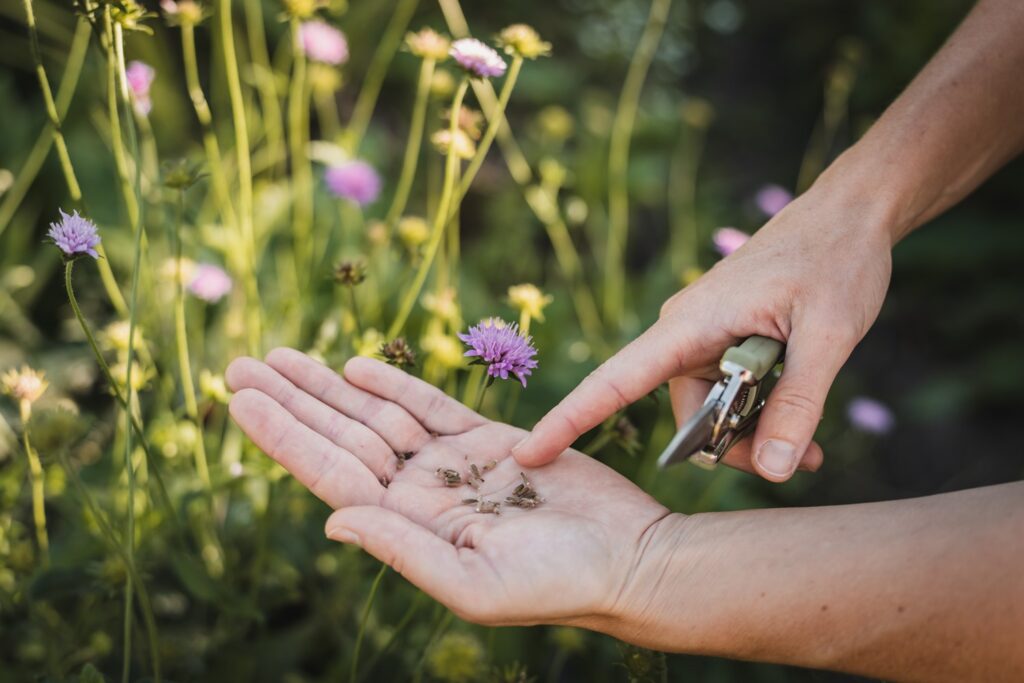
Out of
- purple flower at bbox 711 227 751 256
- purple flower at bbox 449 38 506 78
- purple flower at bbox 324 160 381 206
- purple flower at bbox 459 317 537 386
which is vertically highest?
purple flower at bbox 324 160 381 206

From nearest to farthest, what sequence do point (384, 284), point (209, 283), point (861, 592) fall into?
1. point (861, 592)
2. point (209, 283)
3. point (384, 284)

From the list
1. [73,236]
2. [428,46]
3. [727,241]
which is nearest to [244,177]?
[428,46]

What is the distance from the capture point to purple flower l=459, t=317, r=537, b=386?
837mm

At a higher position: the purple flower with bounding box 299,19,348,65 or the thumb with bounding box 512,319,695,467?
the purple flower with bounding box 299,19,348,65

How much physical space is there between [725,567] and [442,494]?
0.94 ft

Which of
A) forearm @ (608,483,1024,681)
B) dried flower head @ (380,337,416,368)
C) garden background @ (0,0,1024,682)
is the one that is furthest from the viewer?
garden background @ (0,0,1024,682)

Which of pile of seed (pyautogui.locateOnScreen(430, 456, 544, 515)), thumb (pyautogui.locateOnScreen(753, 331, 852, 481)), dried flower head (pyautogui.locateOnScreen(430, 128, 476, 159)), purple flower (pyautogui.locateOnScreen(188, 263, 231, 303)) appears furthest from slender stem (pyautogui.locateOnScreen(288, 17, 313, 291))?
thumb (pyautogui.locateOnScreen(753, 331, 852, 481))

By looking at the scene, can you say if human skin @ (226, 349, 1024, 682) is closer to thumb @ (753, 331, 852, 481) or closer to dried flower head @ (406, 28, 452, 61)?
thumb @ (753, 331, 852, 481)

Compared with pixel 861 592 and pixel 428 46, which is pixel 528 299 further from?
pixel 861 592

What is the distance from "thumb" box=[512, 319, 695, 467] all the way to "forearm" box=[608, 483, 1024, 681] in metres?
0.14

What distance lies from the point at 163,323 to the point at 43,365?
25 cm

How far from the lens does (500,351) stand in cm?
84

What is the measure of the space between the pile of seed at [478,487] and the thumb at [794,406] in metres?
0.22

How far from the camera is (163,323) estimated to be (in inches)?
52.1
